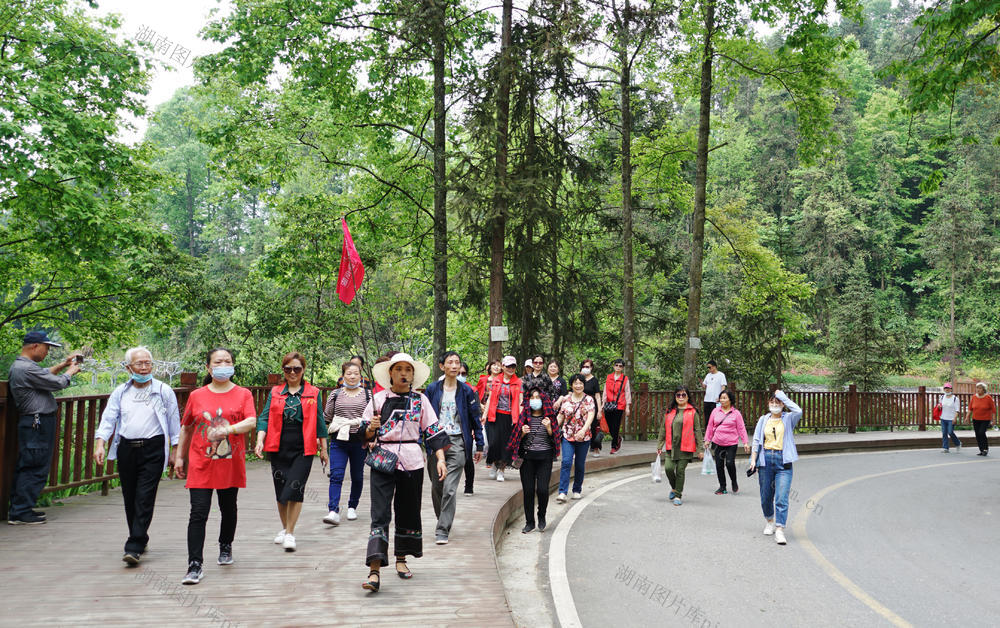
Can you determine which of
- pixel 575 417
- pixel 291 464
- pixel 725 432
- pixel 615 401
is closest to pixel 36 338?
pixel 291 464

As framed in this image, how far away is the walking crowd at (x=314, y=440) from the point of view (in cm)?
594

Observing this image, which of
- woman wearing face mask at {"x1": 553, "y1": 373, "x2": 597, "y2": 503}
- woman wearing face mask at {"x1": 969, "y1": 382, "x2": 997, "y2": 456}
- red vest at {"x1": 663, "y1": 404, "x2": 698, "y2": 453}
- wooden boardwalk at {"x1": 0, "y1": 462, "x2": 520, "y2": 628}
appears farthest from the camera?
woman wearing face mask at {"x1": 969, "y1": 382, "x2": 997, "y2": 456}

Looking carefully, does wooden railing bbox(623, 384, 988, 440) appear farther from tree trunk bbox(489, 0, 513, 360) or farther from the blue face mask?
the blue face mask

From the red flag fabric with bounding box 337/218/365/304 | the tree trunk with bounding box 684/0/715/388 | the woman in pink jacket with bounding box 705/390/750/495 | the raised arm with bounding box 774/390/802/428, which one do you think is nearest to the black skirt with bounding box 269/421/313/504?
the raised arm with bounding box 774/390/802/428

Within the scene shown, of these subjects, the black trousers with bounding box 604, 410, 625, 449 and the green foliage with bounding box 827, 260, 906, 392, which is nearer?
the black trousers with bounding box 604, 410, 625, 449

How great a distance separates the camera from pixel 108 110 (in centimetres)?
1683

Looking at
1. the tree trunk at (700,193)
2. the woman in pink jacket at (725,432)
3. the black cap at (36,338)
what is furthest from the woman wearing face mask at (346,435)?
the tree trunk at (700,193)

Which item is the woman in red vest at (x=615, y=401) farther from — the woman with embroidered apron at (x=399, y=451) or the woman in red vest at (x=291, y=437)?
the woman with embroidered apron at (x=399, y=451)

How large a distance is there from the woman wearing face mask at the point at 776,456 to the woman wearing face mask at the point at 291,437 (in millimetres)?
5519

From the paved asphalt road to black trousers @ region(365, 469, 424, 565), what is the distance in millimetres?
1570

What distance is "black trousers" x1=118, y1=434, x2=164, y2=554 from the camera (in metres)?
6.22

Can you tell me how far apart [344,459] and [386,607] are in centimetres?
354

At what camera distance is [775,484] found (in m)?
9.18

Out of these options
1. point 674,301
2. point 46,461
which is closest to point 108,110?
point 46,461
